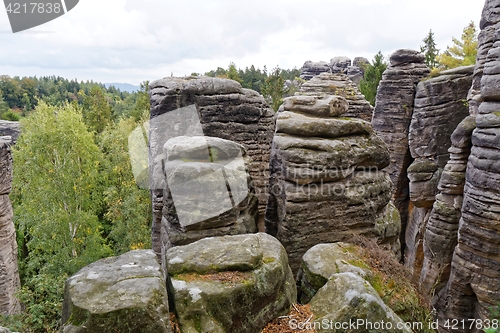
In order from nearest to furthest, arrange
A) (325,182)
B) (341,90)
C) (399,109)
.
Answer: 1. (325,182)
2. (399,109)
3. (341,90)

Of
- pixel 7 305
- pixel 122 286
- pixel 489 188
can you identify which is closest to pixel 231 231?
pixel 122 286

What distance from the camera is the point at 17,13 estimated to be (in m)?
8.22

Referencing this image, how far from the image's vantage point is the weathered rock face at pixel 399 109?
21.2m

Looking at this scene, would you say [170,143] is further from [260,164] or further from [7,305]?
[7,305]

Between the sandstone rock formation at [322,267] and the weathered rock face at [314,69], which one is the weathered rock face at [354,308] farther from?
the weathered rock face at [314,69]

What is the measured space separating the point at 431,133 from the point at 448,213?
5841 mm

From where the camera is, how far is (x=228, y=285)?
18.2 ft

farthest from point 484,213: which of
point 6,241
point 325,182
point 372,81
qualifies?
point 372,81

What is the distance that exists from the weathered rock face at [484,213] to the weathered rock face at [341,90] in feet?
34.1

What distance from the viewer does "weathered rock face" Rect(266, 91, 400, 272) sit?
9.34 metres

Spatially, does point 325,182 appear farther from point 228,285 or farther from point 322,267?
point 228,285

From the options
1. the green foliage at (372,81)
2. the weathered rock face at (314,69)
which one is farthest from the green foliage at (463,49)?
the weathered rock face at (314,69)

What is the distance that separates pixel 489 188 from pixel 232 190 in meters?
8.08

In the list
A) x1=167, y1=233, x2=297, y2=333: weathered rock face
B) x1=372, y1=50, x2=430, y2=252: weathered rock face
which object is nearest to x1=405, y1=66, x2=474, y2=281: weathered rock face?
x1=372, y1=50, x2=430, y2=252: weathered rock face
